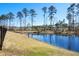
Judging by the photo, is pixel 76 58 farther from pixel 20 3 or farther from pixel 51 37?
pixel 20 3

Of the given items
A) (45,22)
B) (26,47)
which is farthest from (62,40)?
(26,47)

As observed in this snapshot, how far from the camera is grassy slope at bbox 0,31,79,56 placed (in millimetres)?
3783

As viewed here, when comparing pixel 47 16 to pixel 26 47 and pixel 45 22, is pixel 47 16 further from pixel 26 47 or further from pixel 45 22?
pixel 26 47

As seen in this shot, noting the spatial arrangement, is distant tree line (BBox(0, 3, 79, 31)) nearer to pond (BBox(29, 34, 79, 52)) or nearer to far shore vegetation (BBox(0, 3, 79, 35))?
far shore vegetation (BBox(0, 3, 79, 35))

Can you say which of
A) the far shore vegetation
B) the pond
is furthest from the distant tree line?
the pond

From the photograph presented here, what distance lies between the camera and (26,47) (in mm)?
3791

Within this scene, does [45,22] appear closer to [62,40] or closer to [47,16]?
[47,16]

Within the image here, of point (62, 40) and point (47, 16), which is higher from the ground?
point (47, 16)

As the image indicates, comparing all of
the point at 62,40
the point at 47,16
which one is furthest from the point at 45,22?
the point at 62,40

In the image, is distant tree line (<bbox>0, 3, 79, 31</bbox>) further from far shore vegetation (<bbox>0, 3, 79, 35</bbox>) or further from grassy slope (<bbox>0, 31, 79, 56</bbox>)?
grassy slope (<bbox>0, 31, 79, 56</bbox>)

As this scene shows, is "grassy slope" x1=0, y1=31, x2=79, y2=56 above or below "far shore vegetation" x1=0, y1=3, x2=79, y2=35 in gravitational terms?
below

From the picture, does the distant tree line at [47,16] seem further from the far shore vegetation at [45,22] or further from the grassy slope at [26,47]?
the grassy slope at [26,47]

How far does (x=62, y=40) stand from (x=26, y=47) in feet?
1.24

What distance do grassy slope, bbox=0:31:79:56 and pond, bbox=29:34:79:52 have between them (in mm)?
43
